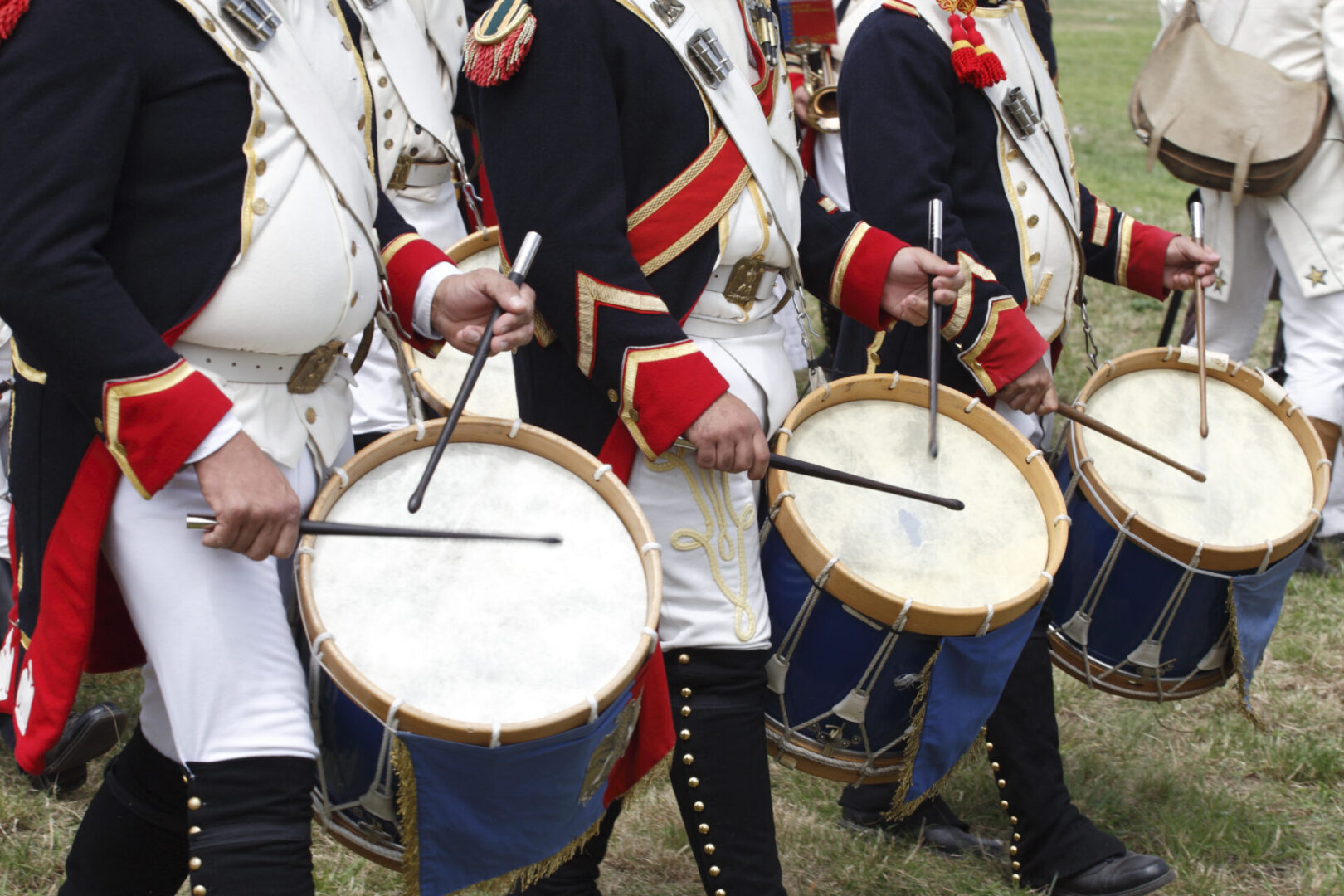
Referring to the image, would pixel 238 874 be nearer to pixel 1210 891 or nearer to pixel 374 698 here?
pixel 374 698

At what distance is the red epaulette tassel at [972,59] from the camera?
284 centimetres

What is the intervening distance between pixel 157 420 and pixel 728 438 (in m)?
0.83

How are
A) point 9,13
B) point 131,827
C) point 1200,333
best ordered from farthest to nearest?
1. point 1200,333
2. point 131,827
3. point 9,13

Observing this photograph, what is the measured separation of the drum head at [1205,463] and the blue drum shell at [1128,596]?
4 centimetres

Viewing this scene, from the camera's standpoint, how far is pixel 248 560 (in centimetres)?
189

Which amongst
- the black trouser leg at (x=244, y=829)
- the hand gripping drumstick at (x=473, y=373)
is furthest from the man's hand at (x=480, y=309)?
the black trouser leg at (x=244, y=829)

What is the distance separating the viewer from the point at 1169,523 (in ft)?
9.19

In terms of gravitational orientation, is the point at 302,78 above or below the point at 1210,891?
above

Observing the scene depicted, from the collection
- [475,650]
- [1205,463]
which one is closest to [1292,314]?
[1205,463]

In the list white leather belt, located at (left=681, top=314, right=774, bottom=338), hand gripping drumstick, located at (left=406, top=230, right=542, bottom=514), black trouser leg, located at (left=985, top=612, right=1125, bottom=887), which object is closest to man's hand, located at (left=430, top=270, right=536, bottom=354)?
hand gripping drumstick, located at (left=406, top=230, right=542, bottom=514)

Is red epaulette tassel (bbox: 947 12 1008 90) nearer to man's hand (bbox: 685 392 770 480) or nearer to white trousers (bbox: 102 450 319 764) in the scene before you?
man's hand (bbox: 685 392 770 480)

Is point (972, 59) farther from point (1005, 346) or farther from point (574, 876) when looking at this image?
point (574, 876)

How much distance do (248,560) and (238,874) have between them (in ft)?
1.29

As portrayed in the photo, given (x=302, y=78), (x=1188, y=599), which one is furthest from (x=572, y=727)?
(x=1188, y=599)
